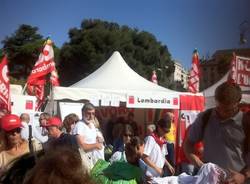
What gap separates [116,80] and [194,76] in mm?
1974

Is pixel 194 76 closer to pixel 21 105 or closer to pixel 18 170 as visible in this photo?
pixel 21 105

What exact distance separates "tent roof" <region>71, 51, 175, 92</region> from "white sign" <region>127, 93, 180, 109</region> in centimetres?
156

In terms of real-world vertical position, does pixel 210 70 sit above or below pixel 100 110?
above

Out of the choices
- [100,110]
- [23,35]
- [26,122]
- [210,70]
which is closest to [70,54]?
[210,70]

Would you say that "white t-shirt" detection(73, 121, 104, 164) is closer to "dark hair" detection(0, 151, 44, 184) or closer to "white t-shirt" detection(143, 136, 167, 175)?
"white t-shirt" detection(143, 136, 167, 175)

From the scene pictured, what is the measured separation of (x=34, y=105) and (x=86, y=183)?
8.67 m

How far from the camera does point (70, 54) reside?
3441cm

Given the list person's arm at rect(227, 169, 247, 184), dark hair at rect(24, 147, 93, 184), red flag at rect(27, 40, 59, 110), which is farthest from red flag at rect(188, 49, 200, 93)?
dark hair at rect(24, 147, 93, 184)

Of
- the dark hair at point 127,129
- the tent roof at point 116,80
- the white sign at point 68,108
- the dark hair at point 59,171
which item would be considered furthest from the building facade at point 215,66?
the dark hair at point 59,171

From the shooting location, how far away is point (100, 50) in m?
34.0

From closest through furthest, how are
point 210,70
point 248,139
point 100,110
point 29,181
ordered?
1. point 29,181
2. point 248,139
3. point 100,110
4. point 210,70

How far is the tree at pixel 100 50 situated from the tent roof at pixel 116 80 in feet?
68.8

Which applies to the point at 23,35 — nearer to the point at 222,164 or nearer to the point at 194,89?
the point at 194,89

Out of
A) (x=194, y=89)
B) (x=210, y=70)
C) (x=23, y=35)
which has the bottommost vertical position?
(x=194, y=89)
